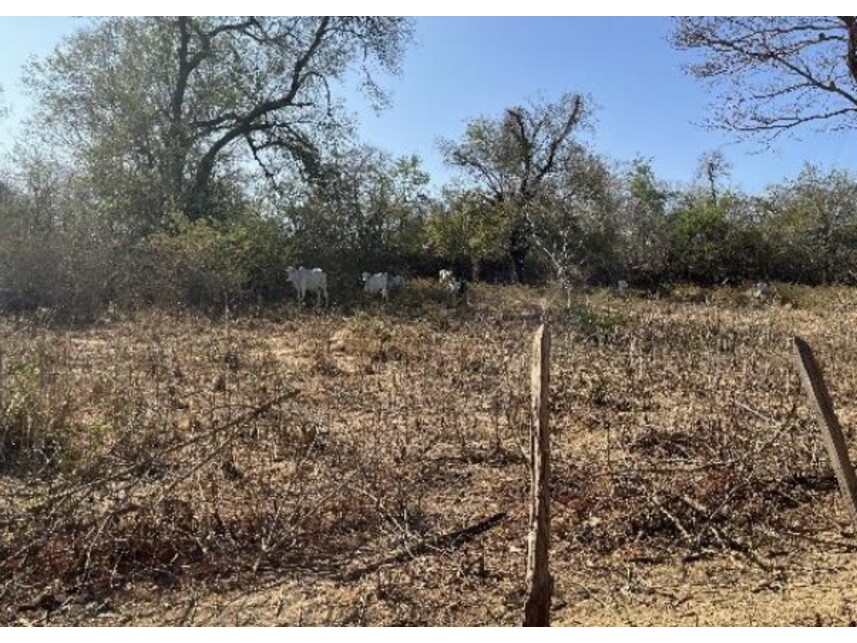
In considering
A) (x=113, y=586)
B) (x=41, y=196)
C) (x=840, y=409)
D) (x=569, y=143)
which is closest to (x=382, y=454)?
(x=113, y=586)

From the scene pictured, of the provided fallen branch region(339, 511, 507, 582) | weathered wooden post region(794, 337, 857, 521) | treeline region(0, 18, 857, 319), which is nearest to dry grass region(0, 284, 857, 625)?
fallen branch region(339, 511, 507, 582)

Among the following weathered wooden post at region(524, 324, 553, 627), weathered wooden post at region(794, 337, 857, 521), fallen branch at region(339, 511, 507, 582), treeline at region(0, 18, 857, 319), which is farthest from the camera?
treeline at region(0, 18, 857, 319)

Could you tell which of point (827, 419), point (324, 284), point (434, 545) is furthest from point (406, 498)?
point (324, 284)

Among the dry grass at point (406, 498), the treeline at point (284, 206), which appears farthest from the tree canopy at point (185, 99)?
the dry grass at point (406, 498)

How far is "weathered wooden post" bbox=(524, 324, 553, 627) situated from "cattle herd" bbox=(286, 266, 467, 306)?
966 cm

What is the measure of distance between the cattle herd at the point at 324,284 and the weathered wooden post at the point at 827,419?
976 centimetres

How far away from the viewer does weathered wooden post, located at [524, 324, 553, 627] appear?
222 cm

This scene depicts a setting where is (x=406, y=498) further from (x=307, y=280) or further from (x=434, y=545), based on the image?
(x=307, y=280)

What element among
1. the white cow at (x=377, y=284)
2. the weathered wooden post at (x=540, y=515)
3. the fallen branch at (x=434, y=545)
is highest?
the white cow at (x=377, y=284)

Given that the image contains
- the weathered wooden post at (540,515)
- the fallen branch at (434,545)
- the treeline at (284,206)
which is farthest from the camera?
the treeline at (284,206)

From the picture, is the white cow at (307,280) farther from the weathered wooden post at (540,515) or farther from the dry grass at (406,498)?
the weathered wooden post at (540,515)

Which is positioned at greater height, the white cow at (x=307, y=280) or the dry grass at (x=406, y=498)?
the white cow at (x=307, y=280)

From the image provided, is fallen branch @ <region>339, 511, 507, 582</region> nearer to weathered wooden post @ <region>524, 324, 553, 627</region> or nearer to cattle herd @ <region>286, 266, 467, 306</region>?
weathered wooden post @ <region>524, 324, 553, 627</region>

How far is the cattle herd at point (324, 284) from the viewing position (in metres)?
12.8
